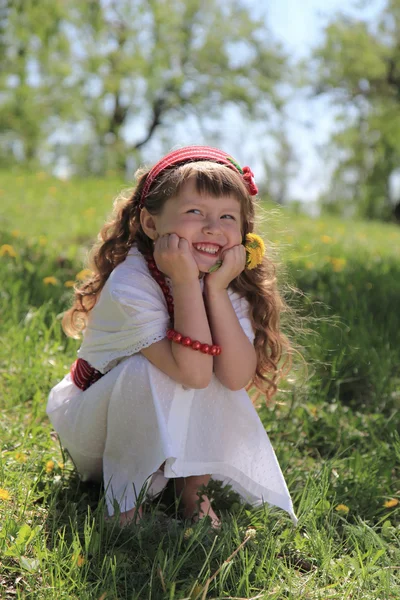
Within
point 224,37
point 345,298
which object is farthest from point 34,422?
point 224,37

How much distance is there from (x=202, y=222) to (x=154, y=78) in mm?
23201

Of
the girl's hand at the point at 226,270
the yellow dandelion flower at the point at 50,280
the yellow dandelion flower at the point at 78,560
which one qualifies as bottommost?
the yellow dandelion flower at the point at 78,560

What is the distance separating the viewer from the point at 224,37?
79.6 feet

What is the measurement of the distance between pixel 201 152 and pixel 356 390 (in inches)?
54.5

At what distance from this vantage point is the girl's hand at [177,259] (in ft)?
6.01

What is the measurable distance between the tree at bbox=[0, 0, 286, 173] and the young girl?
20564 millimetres

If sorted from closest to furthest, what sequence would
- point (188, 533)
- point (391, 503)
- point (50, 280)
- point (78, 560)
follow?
point (78, 560) < point (188, 533) < point (391, 503) < point (50, 280)

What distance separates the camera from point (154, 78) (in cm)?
2370

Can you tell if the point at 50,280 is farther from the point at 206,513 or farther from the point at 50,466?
the point at 206,513

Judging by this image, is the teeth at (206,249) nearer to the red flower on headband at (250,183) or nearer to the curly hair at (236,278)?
the curly hair at (236,278)

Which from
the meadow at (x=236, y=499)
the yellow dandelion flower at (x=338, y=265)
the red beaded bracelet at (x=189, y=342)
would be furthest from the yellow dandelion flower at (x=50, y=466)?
the yellow dandelion flower at (x=338, y=265)

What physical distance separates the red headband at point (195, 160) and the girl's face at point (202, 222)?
123 millimetres

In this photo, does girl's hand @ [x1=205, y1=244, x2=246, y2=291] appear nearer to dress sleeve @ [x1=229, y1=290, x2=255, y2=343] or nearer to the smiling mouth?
the smiling mouth

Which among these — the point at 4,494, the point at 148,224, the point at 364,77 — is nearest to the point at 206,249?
the point at 148,224
